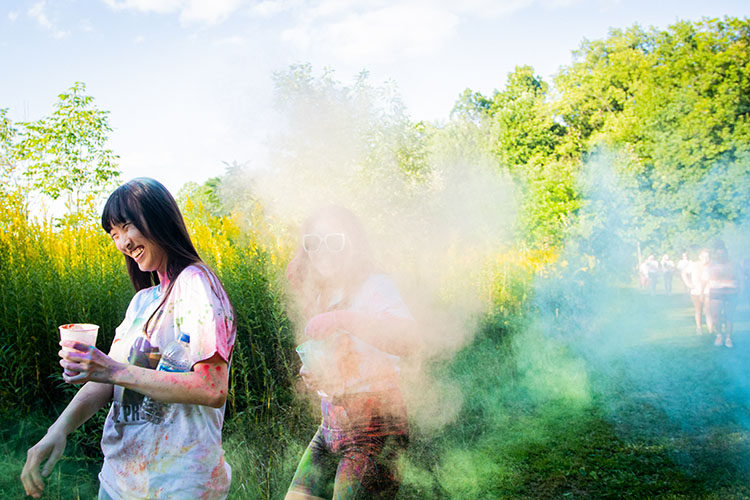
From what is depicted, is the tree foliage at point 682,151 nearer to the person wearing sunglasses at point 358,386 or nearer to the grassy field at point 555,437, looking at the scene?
the grassy field at point 555,437

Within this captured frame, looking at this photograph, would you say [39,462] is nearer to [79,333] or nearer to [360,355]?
[79,333]

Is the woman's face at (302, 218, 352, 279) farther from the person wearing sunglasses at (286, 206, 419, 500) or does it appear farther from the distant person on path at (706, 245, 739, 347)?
the distant person on path at (706, 245, 739, 347)

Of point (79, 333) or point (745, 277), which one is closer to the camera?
point (79, 333)

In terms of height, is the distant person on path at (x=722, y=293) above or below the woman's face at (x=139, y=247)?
below

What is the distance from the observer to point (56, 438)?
4.21 feet

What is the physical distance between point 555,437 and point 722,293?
4.81 metres

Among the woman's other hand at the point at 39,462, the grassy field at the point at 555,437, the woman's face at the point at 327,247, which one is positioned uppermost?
the woman's face at the point at 327,247

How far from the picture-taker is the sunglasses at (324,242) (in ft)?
6.28

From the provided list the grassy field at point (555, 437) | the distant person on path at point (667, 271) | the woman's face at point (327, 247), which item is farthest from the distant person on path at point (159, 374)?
the distant person on path at point (667, 271)

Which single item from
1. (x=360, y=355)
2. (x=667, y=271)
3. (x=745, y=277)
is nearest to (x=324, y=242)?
(x=360, y=355)

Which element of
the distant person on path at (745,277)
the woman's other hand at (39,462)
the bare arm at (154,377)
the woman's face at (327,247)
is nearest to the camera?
the bare arm at (154,377)

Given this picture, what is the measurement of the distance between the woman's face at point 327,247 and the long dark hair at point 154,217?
25.9 inches

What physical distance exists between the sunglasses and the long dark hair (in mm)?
660

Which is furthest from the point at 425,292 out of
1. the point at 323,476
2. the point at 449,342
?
the point at 323,476
